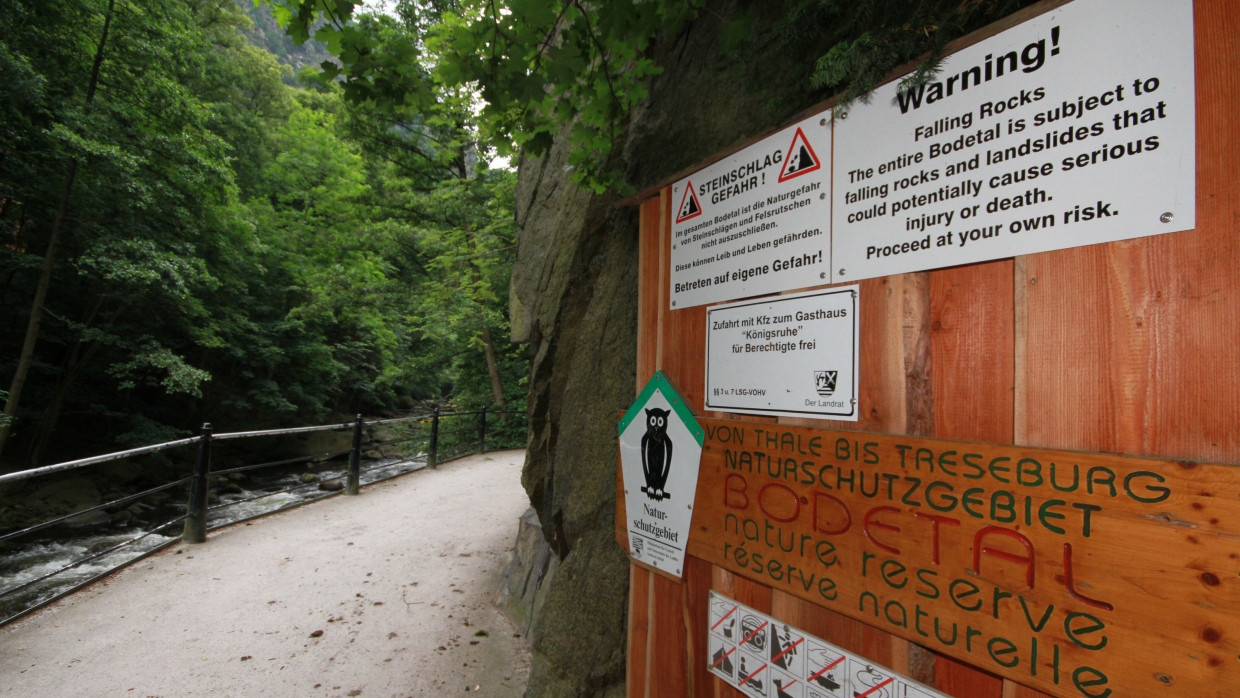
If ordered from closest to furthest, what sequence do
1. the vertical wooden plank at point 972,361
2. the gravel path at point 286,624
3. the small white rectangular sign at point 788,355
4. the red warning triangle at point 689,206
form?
1. the vertical wooden plank at point 972,361
2. the small white rectangular sign at point 788,355
3. the red warning triangle at point 689,206
4. the gravel path at point 286,624

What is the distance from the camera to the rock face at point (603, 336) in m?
2.17

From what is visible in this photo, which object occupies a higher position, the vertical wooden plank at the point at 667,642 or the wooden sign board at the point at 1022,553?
the wooden sign board at the point at 1022,553

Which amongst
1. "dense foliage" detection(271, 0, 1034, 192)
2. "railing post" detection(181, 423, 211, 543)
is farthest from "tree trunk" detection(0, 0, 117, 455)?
"dense foliage" detection(271, 0, 1034, 192)

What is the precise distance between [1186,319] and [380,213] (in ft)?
52.9

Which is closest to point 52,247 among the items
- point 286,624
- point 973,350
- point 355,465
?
point 355,465

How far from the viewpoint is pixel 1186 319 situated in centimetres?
89

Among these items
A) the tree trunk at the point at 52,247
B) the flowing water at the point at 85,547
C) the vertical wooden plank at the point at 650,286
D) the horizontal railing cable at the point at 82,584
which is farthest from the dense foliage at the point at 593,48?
the tree trunk at the point at 52,247

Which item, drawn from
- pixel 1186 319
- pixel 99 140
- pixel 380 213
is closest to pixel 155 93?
pixel 99 140

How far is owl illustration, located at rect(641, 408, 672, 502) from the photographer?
75.8 inches

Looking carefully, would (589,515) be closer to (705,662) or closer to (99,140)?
(705,662)

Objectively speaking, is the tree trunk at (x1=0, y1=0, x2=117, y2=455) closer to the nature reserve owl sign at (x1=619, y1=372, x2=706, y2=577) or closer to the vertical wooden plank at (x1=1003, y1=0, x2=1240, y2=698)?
the nature reserve owl sign at (x1=619, y1=372, x2=706, y2=577)

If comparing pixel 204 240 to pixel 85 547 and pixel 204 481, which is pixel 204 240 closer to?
pixel 85 547

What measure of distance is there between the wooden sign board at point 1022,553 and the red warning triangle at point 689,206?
2.76ft

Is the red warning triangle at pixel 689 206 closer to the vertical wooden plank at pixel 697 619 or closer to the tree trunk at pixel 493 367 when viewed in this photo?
the vertical wooden plank at pixel 697 619
